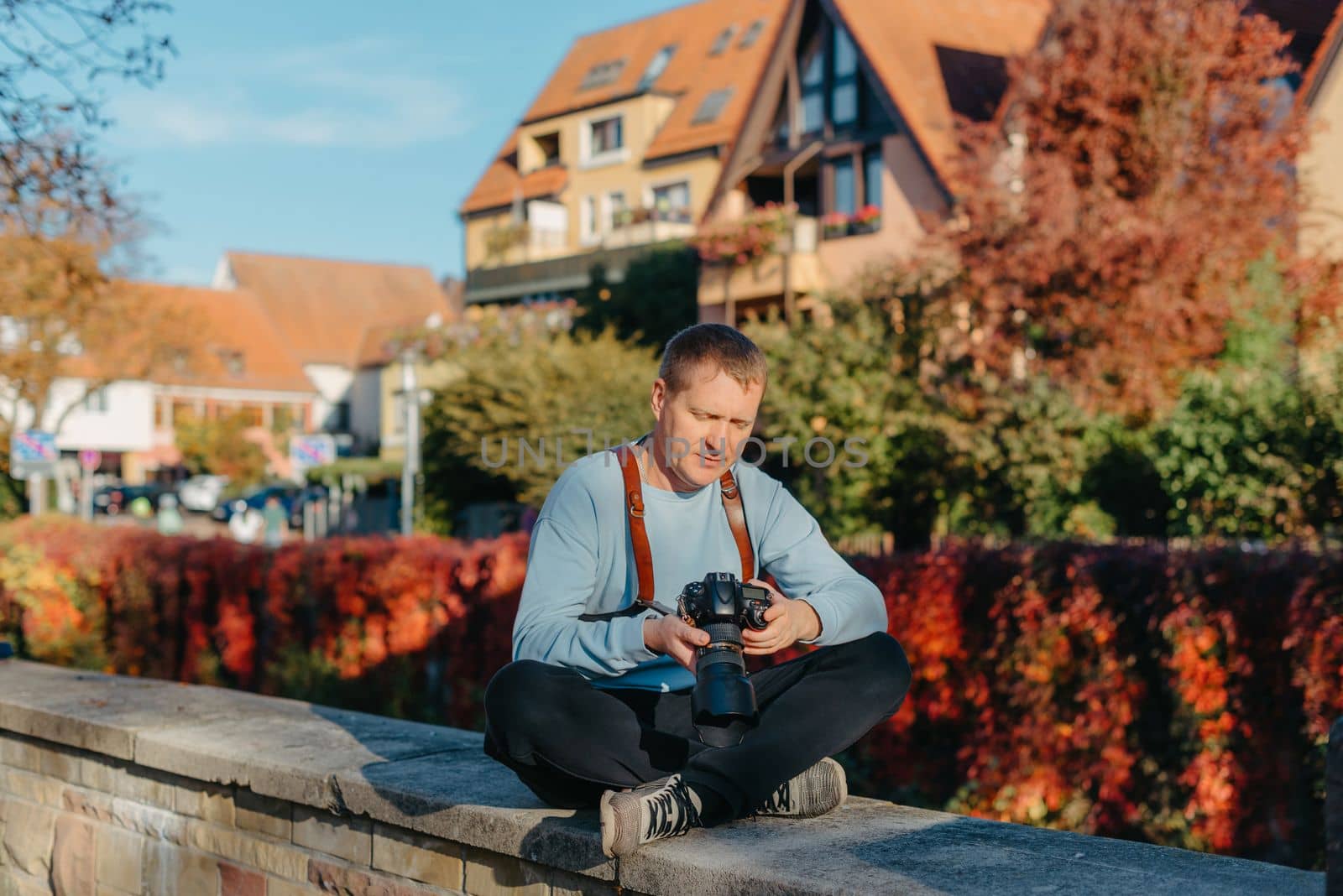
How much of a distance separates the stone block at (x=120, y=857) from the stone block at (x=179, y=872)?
0.05 metres

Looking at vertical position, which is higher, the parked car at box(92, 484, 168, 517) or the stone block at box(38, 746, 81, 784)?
the stone block at box(38, 746, 81, 784)

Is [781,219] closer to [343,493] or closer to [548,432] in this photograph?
[548,432]

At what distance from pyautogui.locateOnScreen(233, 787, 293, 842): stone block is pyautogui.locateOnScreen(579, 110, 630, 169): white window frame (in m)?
37.1

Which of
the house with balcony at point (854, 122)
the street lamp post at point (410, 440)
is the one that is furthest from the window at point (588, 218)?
the street lamp post at point (410, 440)

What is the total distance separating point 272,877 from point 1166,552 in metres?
4.19

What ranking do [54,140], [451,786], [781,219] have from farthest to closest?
[781,219] < [54,140] < [451,786]

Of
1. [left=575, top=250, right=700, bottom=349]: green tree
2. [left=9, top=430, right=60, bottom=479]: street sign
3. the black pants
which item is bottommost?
the black pants

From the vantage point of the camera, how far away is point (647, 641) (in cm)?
321

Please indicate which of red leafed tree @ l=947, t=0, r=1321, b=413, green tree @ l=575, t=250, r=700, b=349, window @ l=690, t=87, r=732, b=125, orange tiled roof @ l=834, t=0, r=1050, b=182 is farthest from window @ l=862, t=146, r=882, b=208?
window @ l=690, t=87, r=732, b=125

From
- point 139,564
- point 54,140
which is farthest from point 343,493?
point 54,140

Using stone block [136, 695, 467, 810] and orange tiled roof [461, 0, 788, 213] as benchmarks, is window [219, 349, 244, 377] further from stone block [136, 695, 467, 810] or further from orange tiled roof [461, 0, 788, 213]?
stone block [136, 695, 467, 810]

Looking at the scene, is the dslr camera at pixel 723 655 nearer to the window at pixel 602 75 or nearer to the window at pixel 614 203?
the window at pixel 614 203

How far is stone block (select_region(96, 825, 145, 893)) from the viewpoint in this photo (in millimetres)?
4863

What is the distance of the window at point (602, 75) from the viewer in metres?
43.2
